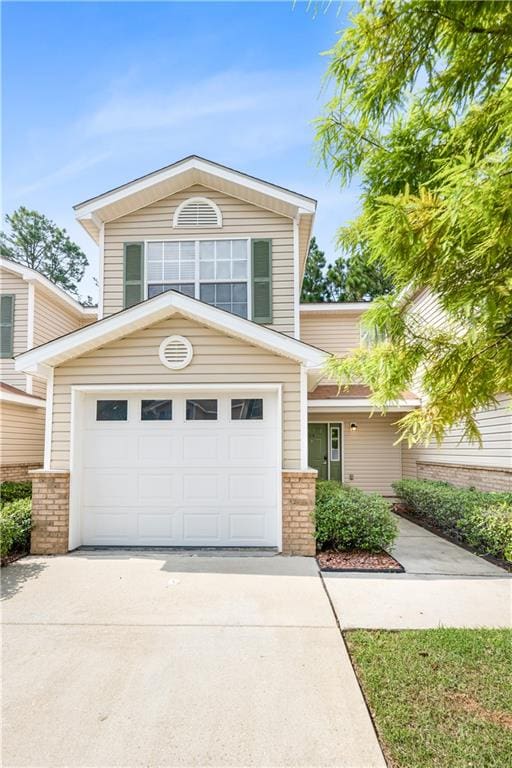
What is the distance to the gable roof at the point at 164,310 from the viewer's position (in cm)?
644

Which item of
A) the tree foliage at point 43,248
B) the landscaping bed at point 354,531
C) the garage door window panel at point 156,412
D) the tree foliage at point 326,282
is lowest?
the landscaping bed at point 354,531

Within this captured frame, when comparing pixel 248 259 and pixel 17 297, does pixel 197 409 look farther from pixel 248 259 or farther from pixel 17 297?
pixel 17 297

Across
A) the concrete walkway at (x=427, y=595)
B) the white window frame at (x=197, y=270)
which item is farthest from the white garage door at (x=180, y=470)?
the white window frame at (x=197, y=270)

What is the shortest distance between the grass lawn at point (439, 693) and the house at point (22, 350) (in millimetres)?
9171

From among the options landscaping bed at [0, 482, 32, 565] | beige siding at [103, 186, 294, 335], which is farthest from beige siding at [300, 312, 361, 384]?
landscaping bed at [0, 482, 32, 565]

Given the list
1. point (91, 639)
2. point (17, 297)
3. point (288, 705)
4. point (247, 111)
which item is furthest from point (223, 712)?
point (17, 297)

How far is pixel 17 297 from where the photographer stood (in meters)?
11.3

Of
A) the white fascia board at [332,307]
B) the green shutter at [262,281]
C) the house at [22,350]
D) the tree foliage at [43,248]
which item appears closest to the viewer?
the green shutter at [262,281]

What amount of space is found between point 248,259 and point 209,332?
2.88 metres

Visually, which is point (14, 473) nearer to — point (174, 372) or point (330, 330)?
point (174, 372)

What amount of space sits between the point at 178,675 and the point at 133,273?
7.58 meters

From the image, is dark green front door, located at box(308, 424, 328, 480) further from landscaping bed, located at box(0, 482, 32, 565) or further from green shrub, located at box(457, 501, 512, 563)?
landscaping bed, located at box(0, 482, 32, 565)

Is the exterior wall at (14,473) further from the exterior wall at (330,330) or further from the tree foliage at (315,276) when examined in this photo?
the tree foliage at (315,276)

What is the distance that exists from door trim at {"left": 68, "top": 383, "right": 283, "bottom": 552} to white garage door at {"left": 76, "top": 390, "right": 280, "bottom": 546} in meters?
0.10
